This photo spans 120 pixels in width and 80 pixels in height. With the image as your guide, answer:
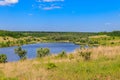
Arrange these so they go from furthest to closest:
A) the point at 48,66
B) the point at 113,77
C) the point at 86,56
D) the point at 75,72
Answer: the point at 86,56, the point at 48,66, the point at 75,72, the point at 113,77

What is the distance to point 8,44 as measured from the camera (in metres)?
166

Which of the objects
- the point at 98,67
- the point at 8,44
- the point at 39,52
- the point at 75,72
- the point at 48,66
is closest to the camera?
the point at 75,72

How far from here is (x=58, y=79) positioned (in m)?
11.6

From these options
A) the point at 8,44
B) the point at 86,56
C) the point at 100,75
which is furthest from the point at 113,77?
the point at 8,44

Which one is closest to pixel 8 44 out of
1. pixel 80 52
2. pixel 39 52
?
pixel 39 52

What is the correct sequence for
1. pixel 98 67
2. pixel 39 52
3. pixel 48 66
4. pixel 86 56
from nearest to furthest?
pixel 98 67 < pixel 48 66 < pixel 86 56 < pixel 39 52

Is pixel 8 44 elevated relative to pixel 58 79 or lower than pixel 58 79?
lower

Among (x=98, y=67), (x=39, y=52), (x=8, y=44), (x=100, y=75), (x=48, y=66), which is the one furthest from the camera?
(x=8, y=44)

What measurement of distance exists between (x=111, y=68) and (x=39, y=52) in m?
31.4

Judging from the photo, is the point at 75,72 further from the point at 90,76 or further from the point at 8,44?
the point at 8,44

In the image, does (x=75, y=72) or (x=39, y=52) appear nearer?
(x=75, y=72)

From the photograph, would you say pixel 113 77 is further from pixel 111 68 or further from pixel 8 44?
pixel 8 44

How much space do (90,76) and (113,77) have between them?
45.8 inches

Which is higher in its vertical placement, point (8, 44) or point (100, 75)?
point (100, 75)
